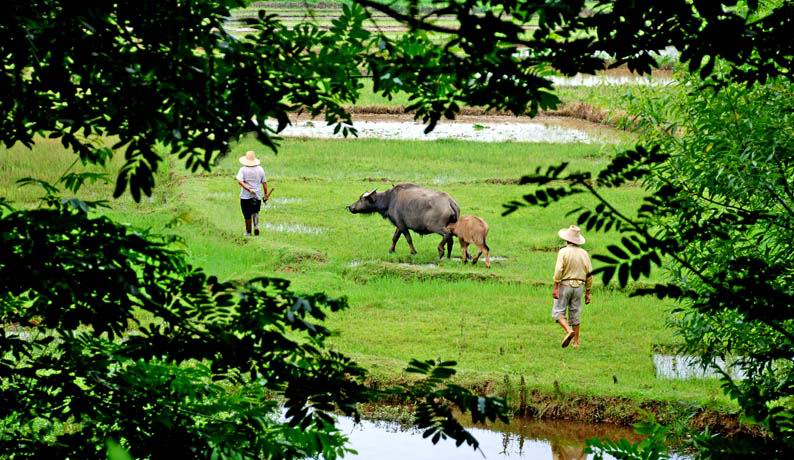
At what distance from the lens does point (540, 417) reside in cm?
995

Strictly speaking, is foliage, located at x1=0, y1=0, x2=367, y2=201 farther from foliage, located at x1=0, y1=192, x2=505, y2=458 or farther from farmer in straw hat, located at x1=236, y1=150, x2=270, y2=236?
farmer in straw hat, located at x1=236, y1=150, x2=270, y2=236

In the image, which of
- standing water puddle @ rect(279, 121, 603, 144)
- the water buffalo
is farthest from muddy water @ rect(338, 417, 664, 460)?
standing water puddle @ rect(279, 121, 603, 144)

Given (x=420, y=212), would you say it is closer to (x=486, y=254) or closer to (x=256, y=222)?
(x=486, y=254)

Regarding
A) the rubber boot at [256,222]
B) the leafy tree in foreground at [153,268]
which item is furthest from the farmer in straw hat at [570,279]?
the leafy tree in foreground at [153,268]

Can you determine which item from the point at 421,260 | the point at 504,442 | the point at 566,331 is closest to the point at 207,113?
the point at 504,442

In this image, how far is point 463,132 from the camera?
26.8 m

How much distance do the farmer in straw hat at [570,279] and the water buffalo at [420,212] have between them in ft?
13.2

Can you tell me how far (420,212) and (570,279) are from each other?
4820 mm

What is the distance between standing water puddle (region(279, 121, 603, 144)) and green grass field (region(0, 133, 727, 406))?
4.73ft

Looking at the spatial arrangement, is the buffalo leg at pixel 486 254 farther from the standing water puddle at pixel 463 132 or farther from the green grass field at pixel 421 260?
the standing water puddle at pixel 463 132

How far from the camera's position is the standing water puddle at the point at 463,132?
25188 mm

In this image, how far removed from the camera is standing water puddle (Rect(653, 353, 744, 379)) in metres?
10.8

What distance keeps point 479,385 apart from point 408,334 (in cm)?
192

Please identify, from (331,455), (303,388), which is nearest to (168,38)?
(303,388)
